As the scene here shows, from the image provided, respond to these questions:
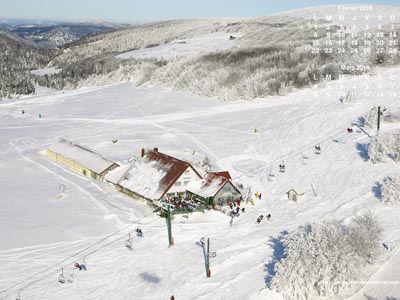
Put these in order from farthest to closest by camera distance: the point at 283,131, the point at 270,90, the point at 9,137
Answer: the point at 270,90 → the point at 9,137 → the point at 283,131

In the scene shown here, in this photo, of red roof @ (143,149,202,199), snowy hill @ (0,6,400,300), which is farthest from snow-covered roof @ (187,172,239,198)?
snowy hill @ (0,6,400,300)

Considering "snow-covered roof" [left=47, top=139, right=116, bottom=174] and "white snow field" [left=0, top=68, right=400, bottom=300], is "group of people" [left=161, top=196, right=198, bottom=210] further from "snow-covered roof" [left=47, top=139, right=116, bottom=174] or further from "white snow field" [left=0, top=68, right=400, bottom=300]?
"snow-covered roof" [left=47, top=139, right=116, bottom=174]

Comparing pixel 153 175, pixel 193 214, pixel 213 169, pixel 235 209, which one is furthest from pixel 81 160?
pixel 235 209

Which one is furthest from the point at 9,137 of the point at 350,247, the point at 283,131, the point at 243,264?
the point at 350,247

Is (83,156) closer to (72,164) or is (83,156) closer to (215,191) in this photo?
(72,164)

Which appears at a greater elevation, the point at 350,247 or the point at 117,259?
the point at 350,247

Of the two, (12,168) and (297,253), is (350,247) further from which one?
(12,168)

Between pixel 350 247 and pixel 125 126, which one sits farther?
pixel 125 126
